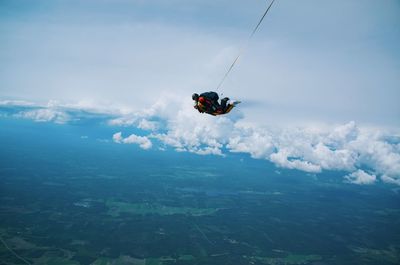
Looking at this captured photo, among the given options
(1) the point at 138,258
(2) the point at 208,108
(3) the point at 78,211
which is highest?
(2) the point at 208,108

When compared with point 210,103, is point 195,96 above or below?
above

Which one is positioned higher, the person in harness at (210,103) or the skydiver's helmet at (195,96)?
the skydiver's helmet at (195,96)

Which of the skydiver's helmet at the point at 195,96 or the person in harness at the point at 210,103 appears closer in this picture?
the person in harness at the point at 210,103

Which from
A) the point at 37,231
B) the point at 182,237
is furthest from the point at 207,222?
the point at 37,231

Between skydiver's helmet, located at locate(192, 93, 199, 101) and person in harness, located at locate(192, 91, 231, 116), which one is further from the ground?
skydiver's helmet, located at locate(192, 93, 199, 101)

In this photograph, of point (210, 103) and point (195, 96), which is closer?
point (210, 103)

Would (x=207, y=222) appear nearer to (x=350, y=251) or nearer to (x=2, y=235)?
(x=350, y=251)

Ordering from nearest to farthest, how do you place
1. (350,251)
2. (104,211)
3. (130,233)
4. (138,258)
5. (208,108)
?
(208,108) < (138,258) < (130,233) < (350,251) < (104,211)

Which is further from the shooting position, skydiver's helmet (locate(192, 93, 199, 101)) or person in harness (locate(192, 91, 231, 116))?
skydiver's helmet (locate(192, 93, 199, 101))
